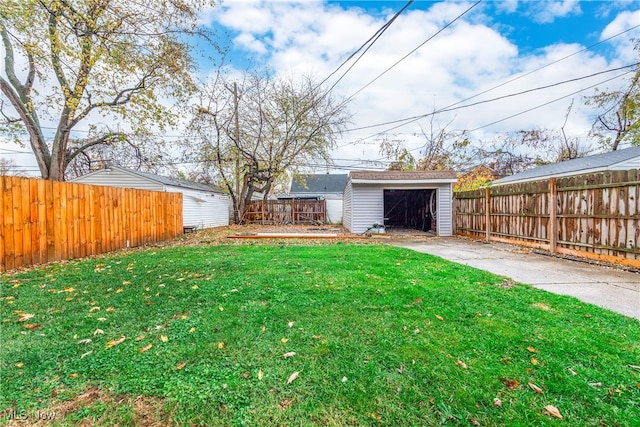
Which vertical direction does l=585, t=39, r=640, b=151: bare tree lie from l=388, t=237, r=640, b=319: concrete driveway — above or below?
above

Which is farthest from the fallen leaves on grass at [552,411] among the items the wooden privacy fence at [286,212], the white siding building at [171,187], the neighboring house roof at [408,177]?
the wooden privacy fence at [286,212]

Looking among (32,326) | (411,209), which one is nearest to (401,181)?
(411,209)

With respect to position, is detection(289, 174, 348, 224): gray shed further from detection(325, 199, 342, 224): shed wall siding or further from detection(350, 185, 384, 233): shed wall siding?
detection(350, 185, 384, 233): shed wall siding

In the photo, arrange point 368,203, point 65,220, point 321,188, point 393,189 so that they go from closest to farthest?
point 65,220
point 368,203
point 393,189
point 321,188

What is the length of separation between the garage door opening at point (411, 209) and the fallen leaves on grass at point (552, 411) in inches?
446

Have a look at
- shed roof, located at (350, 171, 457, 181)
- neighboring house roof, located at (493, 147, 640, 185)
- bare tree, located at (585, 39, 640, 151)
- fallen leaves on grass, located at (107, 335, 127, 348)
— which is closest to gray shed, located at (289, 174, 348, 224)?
shed roof, located at (350, 171, 457, 181)

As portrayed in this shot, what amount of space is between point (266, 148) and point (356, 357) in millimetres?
16786

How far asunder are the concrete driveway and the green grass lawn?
1.63ft

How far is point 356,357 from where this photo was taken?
2.11 metres

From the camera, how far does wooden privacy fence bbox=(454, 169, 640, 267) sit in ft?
16.8

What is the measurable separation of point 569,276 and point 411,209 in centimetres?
1195

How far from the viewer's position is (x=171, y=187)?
1315 cm

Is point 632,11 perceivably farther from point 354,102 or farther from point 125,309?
point 125,309

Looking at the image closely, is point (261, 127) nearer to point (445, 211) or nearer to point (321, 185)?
point (445, 211)
